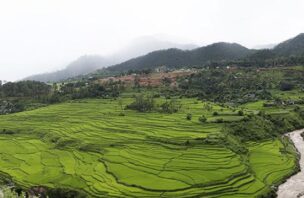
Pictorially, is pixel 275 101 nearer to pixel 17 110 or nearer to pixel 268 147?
pixel 268 147

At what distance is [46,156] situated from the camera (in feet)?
188

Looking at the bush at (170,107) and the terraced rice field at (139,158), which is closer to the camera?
the terraced rice field at (139,158)

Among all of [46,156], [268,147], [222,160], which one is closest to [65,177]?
[46,156]

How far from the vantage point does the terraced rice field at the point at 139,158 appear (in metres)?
43.7

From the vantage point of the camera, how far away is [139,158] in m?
51.3

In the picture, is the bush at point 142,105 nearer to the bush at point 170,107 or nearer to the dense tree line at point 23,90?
the bush at point 170,107

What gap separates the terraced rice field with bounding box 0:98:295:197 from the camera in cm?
4372

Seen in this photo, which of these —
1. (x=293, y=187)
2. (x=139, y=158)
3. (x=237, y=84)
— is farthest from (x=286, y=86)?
(x=139, y=158)

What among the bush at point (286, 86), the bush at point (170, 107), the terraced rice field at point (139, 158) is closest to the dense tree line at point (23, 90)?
the terraced rice field at point (139, 158)

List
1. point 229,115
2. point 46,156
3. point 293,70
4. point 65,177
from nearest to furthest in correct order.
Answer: point 65,177
point 46,156
point 229,115
point 293,70

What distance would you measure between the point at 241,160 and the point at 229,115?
2044 centimetres

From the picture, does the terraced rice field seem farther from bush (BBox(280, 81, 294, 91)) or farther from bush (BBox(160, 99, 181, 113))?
bush (BBox(280, 81, 294, 91))

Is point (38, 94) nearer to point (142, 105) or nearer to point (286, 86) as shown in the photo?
point (142, 105)

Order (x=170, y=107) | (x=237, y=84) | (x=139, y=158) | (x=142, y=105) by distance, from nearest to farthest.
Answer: (x=139, y=158), (x=170, y=107), (x=142, y=105), (x=237, y=84)
